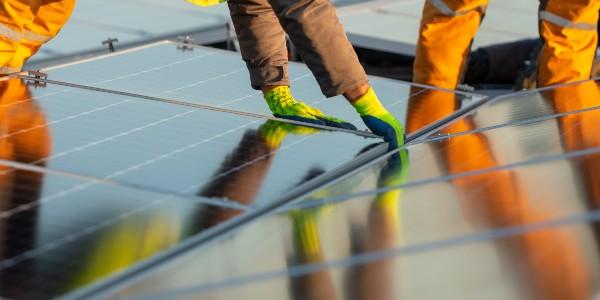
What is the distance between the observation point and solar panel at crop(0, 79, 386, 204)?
3354mm

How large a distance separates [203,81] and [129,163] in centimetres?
124

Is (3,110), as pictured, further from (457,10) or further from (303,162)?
(457,10)

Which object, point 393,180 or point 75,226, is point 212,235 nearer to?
point 75,226

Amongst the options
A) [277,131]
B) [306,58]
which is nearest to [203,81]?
[277,131]

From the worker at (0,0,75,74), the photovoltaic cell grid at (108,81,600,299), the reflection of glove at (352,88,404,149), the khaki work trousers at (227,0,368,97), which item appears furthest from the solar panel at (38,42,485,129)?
the photovoltaic cell grid at (108,81,600,299)

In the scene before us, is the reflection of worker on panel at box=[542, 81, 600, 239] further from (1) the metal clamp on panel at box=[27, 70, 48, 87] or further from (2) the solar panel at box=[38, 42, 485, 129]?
(1) the metal clamp on panel at box=[27, 70, 48, 87]

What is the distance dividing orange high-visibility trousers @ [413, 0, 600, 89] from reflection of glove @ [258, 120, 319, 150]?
206 cm

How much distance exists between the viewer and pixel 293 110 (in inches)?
166

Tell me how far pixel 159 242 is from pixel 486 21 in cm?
500

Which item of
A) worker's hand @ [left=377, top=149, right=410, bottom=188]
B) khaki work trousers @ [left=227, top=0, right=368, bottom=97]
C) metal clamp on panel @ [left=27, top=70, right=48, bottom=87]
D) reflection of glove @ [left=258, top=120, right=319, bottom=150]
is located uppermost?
khaki work trousers @ [left=227, top=0, right=368, bottom=97]

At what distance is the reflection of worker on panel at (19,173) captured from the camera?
8.80 feet

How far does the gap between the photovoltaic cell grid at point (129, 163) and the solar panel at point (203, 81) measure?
0.02 meters

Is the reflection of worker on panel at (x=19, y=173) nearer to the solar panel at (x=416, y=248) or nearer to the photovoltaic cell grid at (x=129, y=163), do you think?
A: the photovoltaic cell grid at (x=129, y=163)

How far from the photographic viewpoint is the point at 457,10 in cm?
598
